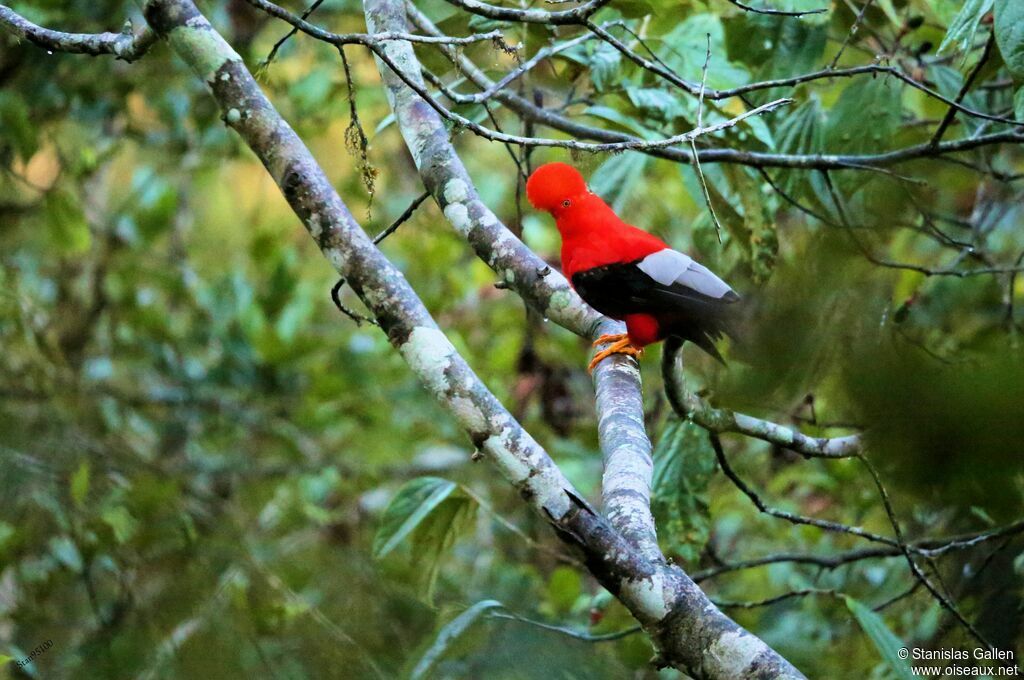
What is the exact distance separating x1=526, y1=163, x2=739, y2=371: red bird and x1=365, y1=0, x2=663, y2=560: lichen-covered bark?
8cm

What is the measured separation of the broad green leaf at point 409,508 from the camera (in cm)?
282

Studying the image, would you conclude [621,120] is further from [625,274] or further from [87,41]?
[87,41]

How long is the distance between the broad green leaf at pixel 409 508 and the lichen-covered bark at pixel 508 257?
2.02ft

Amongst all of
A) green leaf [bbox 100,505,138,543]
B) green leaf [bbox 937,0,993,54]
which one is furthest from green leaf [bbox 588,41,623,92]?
green leaf [bbox 100,505,138,543]

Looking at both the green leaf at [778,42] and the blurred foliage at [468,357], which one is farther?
the green leaf at [778,42]

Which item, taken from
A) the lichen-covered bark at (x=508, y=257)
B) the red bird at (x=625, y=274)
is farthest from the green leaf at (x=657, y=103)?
the lichen-covered bark at (x=508, y=257)

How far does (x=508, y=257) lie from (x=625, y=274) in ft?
1.47

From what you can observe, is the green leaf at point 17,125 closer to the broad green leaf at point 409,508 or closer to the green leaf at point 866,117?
the broad green leaf at point 409,508

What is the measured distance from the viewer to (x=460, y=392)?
1.88 metres

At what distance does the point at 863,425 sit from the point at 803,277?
0.19 metres

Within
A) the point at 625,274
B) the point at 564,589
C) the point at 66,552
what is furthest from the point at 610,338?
the point at 66,552

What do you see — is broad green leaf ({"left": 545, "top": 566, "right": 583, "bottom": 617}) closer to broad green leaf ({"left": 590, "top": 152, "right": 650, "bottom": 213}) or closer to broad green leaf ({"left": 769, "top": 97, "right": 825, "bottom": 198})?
broad green leaf ({"left": 590, "top": 152, "right": 650, "bottom": 213})

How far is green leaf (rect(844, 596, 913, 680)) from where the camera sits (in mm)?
2426

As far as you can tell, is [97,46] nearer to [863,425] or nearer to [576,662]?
[576,662]
